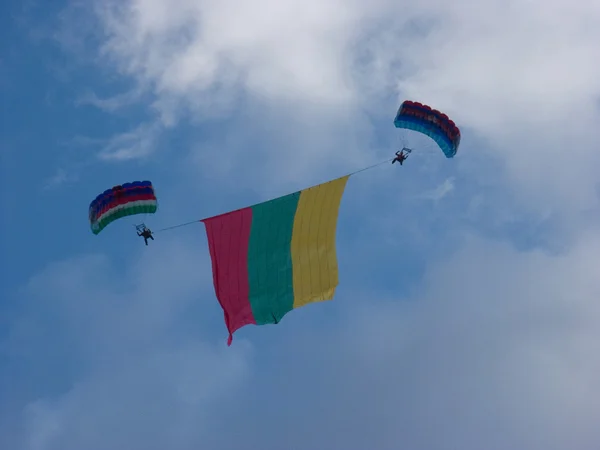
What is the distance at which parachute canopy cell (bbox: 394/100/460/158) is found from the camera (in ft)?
89.6

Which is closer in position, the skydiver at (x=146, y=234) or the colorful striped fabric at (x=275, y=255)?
the colorful striped fabric at (x=275, y=255)

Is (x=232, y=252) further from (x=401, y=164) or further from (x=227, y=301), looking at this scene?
(x=401, y=164)

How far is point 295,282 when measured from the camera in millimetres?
24000

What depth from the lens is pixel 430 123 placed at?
27.3 meters

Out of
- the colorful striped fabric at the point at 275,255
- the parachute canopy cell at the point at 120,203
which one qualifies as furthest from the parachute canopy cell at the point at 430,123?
the parachute canopy cell at the point at 120,203

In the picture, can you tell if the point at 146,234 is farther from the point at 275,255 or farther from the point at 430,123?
the point at 430,123

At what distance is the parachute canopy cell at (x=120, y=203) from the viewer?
2631cm

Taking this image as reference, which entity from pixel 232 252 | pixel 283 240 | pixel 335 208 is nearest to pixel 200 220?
pixel 232 252

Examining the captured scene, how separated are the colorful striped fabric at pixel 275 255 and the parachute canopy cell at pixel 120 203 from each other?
5.48m

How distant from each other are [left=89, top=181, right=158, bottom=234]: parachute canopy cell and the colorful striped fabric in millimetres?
5478

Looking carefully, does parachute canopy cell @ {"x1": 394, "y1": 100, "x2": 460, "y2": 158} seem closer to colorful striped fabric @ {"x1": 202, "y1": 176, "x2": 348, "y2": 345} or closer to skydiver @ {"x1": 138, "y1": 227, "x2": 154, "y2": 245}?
colorful striped fabric @ {"x1": 202, "y1": 176, "x2": 348, "y2": 345}

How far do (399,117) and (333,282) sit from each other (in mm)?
7504

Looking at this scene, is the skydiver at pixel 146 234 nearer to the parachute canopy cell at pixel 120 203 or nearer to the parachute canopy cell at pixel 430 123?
the parachute canopy cell at pixel 120 203

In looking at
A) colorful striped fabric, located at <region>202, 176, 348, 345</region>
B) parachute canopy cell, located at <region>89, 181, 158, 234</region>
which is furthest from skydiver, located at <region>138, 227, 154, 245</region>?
colorful striped fabric, located at <region>202, 176, 348, 345</region>
